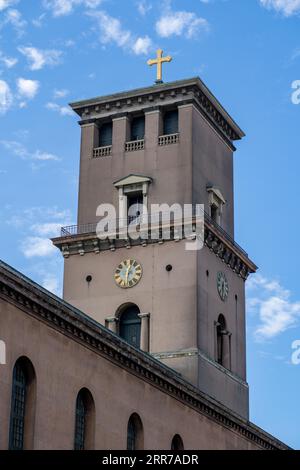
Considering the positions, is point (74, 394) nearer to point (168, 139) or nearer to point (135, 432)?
point (135, 432)

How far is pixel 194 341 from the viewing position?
2340 inches

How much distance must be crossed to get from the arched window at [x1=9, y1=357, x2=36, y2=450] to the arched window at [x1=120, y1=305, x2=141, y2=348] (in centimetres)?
2102

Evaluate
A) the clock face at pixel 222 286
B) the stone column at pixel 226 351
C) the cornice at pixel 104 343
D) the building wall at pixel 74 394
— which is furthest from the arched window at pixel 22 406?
the stone column at pixel 226 351

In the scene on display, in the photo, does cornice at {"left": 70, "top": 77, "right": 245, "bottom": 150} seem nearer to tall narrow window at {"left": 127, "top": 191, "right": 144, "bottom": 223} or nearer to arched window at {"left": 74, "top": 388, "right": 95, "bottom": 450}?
tall narrow window at {"left": 127, "top": 191, "right": 144, "bottom": 223}

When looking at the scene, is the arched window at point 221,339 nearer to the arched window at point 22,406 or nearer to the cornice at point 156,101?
the cornice at point 156,101

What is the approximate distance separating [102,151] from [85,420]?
2506 cm

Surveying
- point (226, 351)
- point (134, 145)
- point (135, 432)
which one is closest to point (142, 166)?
point (134, 145)

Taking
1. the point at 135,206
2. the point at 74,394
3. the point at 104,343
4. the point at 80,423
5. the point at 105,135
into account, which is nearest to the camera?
the point at 74,394

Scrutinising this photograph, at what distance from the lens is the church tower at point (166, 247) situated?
6059 cm

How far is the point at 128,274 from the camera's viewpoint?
6212cm

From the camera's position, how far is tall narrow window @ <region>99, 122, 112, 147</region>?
66.8 metres

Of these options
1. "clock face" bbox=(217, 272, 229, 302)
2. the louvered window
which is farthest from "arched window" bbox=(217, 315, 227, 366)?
the louvered window

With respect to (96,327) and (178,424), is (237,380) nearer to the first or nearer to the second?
(178,424)

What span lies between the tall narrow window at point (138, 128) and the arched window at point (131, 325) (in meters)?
10.6
